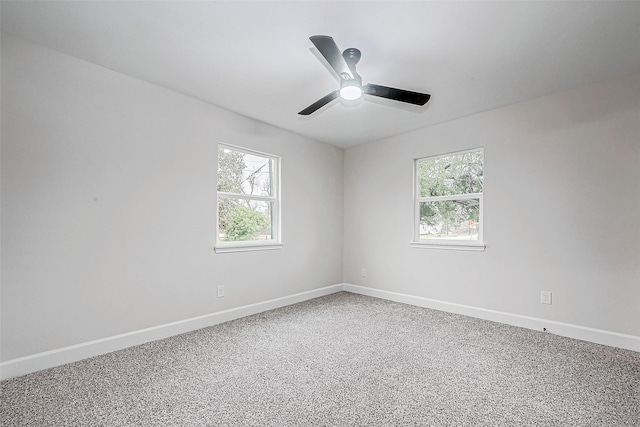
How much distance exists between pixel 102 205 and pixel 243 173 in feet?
4.96

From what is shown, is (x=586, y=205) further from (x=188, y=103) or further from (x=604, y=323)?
(x=188, y=103)

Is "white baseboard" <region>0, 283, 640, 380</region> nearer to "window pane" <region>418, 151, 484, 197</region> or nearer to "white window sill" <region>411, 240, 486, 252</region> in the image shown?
"white window sill" <region>411, 240, 486, 252</region>

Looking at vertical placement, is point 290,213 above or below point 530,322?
above

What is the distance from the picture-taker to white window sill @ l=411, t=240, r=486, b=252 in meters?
3.48

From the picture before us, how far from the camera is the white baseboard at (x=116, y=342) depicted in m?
2.13

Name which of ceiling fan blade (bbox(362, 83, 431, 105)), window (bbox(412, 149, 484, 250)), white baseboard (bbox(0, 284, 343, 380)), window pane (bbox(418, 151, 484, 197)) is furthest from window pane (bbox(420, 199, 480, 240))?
white baseboard (bbox(0, 284, 343, 380))

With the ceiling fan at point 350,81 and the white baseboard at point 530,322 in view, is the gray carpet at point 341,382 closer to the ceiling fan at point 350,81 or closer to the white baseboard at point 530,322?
the white baseboard at point 530,322

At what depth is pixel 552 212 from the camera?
2982mm

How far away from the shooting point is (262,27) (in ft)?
6.55

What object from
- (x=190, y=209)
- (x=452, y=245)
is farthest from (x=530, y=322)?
(x=190, y=209)

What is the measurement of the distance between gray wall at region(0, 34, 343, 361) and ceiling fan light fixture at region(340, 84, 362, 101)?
171 centimetres

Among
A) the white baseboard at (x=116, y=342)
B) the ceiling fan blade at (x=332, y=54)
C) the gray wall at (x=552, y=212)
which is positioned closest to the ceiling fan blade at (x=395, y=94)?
the ceiling fan blade at (x=332, y=54)

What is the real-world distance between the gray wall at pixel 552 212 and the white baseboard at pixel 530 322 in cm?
5

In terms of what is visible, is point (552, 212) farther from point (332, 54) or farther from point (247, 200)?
point (247, 200)
